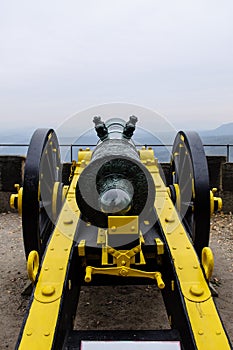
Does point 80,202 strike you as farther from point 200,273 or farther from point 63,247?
point 200,273

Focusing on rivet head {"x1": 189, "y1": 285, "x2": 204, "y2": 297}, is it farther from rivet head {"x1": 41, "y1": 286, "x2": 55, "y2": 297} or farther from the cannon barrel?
rivet head {"x1": 41, "y1": 286, "x2": 55, "y2": 297}

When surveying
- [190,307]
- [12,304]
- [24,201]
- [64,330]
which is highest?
[24,201]

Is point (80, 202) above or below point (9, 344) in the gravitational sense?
above

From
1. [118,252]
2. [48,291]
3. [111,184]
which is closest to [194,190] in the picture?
[118,252]

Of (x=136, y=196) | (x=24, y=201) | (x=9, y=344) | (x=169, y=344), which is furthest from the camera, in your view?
(x=24, y=201)

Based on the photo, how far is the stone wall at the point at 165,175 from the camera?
22.5 ft

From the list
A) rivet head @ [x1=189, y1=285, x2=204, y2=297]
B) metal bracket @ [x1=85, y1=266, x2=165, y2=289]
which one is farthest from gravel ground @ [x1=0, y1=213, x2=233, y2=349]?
rivet head @ [x1=189, y1=285, x2=204, y2=297]

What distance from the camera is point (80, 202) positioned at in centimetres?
244

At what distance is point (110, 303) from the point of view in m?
3.55

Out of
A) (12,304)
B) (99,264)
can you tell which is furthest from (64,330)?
(12,304)

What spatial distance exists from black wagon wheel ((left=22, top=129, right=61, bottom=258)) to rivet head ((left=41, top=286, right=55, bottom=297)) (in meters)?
1.10

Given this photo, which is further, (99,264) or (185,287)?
(99,264)

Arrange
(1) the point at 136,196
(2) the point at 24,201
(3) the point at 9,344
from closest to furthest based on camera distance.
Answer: (1) the point at 136,196
(3) the point at 9,344
(2) the point at 24,201

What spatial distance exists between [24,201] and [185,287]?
152 centimetres
